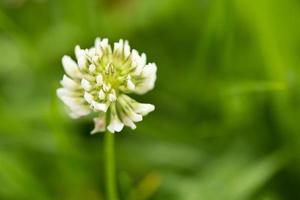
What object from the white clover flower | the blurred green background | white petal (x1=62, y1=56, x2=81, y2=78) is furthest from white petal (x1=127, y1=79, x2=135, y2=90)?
the blurred green background

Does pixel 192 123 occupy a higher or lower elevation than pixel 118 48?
higher

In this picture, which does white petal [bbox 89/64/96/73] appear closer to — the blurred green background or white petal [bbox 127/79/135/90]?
white petal [bbox 127/79/135/90]

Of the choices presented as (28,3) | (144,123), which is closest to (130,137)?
(144,123)

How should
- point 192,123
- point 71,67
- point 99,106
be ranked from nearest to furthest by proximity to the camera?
point 99,106, point 71,67, point 192,123

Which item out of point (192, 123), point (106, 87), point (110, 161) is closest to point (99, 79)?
point (106, 87)

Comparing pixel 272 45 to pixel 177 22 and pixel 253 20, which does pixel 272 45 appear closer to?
pixel 253 20

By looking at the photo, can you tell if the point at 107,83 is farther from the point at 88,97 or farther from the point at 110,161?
the point at 110,161

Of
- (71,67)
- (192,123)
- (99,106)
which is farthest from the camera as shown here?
(192,123)
